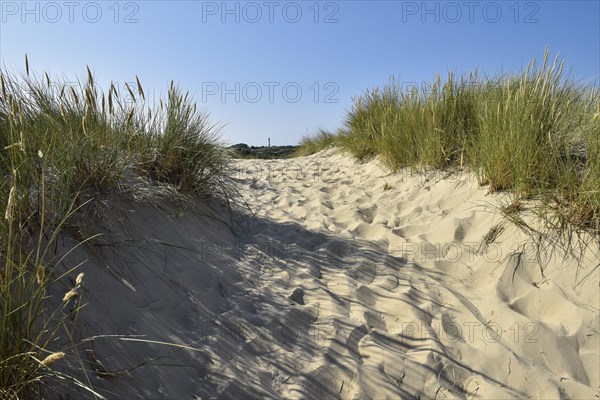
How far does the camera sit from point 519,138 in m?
3.17

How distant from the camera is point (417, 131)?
15.7ft

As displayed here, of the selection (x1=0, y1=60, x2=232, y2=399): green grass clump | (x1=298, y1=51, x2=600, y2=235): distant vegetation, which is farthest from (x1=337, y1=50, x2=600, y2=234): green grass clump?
(x1=0, y1=60, x2=232, y2=399): green grass clump

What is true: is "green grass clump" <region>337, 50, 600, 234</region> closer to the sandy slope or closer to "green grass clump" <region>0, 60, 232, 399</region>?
the sandy slope

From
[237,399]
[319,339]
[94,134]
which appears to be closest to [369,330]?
[319,339]

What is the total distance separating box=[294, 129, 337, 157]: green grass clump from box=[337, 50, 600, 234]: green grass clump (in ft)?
14.2

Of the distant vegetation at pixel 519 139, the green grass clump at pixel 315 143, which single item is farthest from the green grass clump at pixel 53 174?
the green grass clump at pixel 315 143

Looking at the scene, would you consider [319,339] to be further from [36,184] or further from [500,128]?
[500,128]

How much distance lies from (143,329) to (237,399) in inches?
23.3

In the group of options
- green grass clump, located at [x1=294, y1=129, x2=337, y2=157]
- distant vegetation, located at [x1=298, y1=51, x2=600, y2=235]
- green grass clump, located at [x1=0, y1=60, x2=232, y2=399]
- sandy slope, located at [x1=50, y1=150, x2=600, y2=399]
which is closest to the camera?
green grass clump, located at [x1=0, y1=60, x2=232, y2=399]

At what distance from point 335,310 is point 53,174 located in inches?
67.1

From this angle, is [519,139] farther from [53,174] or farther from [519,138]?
[53,174]

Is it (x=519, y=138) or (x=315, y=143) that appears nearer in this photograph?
(x=519, y=138)

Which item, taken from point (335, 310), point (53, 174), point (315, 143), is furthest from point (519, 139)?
point (315, 143)

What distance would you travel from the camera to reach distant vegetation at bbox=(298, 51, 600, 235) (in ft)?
9.05
